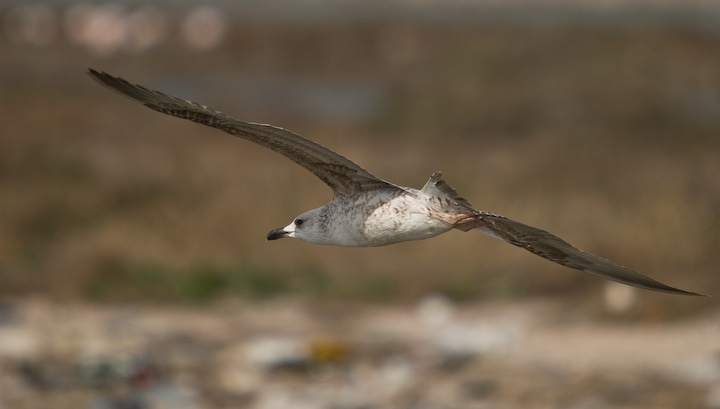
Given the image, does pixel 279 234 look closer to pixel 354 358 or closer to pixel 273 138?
pixel 273 138

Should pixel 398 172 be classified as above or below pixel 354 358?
above

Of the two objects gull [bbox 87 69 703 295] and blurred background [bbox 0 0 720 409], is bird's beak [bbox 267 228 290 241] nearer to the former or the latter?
gull [bbox 87 69 703 295]

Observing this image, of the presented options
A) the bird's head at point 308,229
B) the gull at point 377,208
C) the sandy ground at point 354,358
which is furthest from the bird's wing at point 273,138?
the sandy ground at point 354,358

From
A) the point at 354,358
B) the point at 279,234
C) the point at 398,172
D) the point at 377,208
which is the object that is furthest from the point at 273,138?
the point at 398,172

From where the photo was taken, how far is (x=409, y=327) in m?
11.5

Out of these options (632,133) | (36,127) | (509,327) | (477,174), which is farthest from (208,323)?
(632,133)

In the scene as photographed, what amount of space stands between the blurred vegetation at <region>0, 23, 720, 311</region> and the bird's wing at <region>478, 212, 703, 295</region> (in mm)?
5387

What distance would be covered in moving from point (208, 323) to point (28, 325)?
65.6 inches

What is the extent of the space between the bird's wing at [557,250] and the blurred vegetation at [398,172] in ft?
17.7

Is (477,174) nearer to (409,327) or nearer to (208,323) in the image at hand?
(409,327)

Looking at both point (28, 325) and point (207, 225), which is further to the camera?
point (207, 225)

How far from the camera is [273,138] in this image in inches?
224

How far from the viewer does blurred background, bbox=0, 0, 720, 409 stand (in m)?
10.2

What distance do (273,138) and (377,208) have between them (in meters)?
0.60
